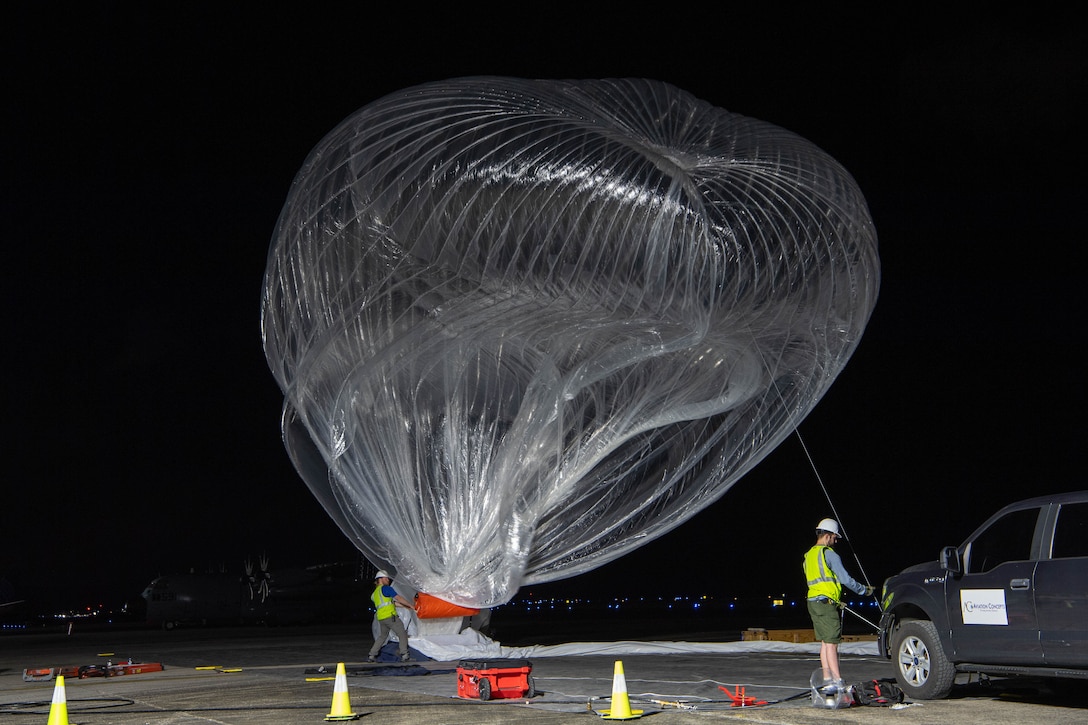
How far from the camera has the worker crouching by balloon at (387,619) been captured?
15.5 metres

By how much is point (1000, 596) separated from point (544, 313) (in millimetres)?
5203

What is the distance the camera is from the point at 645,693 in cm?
1050

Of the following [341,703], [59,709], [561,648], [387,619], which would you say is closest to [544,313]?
[341,703]

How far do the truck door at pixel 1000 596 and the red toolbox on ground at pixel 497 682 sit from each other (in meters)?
4.03

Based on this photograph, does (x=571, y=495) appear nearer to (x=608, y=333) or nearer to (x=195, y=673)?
(x=608, y=333)

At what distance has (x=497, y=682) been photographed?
32.8ft

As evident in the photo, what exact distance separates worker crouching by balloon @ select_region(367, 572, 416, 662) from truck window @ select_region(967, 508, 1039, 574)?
857 cm

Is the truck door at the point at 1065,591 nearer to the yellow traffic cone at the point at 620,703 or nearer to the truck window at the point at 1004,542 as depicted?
the truck window at the point at 1004,542

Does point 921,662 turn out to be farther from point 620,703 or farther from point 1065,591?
point 620,703

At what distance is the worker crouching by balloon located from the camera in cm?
1546

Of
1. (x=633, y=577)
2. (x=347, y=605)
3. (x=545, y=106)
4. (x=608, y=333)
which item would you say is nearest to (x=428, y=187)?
(x=545, y=106)

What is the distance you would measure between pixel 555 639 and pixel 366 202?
48.8 ft

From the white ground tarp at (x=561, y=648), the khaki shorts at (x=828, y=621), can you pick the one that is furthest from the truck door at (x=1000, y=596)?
A: the white ground tarp at (x=561, y=648)

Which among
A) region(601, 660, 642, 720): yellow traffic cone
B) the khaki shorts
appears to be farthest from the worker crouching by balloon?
the khaki shorts
